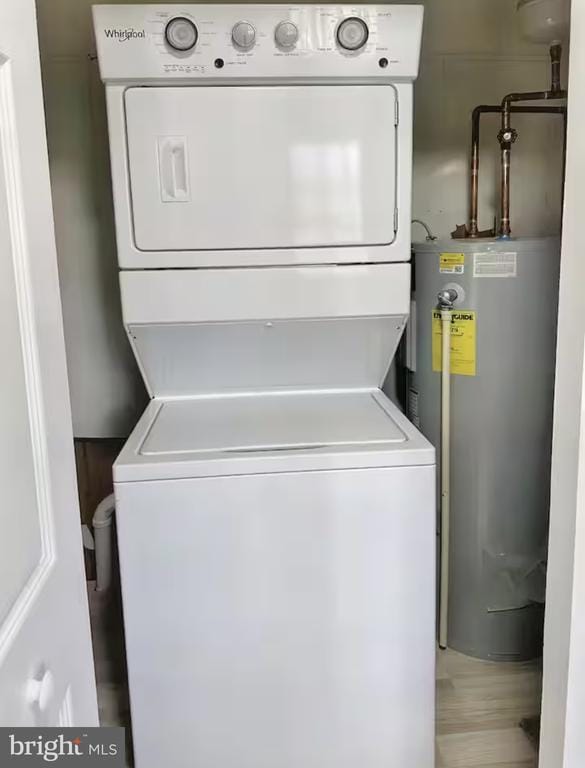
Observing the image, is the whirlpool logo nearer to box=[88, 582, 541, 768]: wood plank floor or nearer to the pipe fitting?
the pipe fitting

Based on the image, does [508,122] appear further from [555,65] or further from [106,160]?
[106,160]

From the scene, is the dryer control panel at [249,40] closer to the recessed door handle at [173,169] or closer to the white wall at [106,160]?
the recessed door handle at [173,169]

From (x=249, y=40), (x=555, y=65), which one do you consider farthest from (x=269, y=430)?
(x=555, y=65)

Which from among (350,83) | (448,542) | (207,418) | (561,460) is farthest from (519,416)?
(350,83)

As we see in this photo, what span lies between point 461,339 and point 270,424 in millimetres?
644

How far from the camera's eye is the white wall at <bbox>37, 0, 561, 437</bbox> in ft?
7.04

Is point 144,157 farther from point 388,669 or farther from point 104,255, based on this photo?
point 388,669

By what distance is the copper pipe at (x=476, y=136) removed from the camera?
214cm

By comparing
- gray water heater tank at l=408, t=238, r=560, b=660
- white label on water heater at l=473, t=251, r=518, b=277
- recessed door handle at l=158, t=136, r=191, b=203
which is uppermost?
recessed door handle at l=158, t=136, r=191, b=203

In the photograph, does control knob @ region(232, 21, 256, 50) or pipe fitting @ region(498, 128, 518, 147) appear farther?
pipe fitting @ region(498, 128, 518, 147)

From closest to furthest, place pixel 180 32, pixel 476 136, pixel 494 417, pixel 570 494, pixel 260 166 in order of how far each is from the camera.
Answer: pixel 570 494 < pixel 180 32 < pixel 260 166 < pixel 494 417 < pixel 476 136

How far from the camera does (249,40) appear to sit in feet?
5.22

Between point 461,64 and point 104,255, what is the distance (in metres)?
1.29

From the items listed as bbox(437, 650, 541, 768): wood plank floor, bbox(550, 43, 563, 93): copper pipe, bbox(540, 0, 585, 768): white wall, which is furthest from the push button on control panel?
bbox(437, 650, 541, 768): wood plank floor
